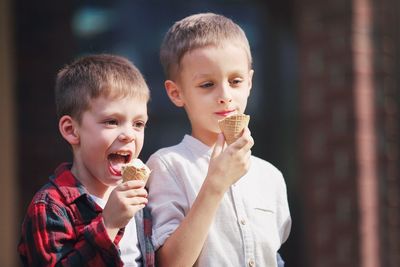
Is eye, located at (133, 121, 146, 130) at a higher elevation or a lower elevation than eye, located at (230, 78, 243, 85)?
lower

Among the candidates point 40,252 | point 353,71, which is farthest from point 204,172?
point 353,71

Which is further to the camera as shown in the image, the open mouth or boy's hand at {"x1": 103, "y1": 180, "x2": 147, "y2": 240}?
the open mouth

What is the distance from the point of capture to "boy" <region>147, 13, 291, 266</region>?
2.57 metres

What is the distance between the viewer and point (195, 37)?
272cm

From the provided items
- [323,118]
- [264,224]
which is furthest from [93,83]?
[323,118]

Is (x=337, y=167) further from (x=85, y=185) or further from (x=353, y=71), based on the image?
(x=85, y=185)

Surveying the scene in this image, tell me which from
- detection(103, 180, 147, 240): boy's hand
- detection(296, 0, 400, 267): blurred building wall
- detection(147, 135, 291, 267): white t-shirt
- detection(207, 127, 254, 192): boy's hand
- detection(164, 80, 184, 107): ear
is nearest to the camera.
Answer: detection(103, 180, 147, 240): boy's hand

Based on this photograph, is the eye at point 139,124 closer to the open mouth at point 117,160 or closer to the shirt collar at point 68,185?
the open mouth at point 117,160

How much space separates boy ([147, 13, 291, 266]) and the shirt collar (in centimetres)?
24

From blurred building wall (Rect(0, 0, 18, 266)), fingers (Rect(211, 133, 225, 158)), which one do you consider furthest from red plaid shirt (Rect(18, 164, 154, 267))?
blurred building wall (Rect(0, 0, 18, 266))

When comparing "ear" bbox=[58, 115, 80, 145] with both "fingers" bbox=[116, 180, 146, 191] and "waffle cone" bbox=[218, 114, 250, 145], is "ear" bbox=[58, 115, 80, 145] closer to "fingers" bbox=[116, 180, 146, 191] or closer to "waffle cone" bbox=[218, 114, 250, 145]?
"fingers" bbox=[116, 180, 146, 191]

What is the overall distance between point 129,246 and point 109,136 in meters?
0.32

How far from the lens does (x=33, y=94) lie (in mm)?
6285

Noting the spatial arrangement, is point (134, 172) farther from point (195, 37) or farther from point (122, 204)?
point (195, 37)
